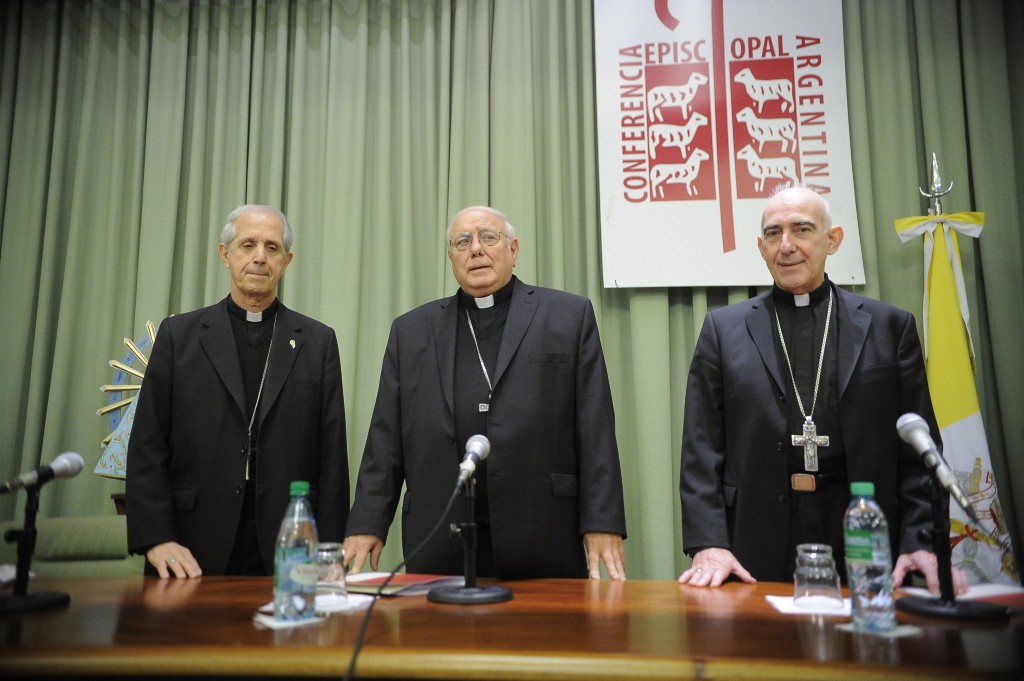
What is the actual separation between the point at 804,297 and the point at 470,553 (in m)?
1.53

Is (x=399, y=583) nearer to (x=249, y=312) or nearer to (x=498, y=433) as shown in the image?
(x=498, y=433)

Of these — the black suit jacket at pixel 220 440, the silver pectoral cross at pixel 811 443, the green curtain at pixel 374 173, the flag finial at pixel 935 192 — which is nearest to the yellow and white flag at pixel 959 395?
the flag finial at pixel 935 192

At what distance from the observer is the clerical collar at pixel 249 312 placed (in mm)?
2895

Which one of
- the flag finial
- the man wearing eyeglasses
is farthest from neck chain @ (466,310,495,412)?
the flag finial

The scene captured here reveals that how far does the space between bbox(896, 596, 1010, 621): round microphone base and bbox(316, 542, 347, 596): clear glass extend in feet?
3.85

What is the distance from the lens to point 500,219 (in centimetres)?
270

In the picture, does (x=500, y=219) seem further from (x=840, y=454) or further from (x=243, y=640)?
(x=243, y=640)

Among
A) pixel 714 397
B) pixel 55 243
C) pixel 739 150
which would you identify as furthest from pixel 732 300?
pixel 55 243

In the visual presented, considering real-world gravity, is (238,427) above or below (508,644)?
above

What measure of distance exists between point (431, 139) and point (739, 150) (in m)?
1.67

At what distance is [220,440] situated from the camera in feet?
8.46

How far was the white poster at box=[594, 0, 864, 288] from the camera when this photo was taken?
13.0 ft

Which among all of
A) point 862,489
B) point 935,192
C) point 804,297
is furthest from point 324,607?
point 935,192

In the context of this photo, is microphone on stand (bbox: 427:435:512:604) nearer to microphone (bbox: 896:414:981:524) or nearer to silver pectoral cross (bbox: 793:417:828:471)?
microphone (bbox: 896:414:981:524)
